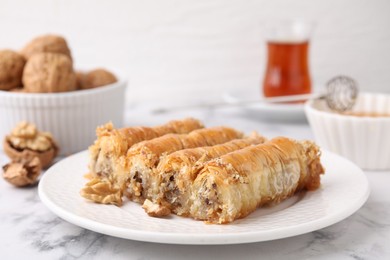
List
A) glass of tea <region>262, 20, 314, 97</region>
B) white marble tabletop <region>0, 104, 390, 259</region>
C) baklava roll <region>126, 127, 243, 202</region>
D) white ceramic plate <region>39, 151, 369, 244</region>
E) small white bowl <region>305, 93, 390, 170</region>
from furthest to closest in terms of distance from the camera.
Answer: glass of tea <region>262, 20, 314, 97</region> < small white bowl <region>305, 93, 390, 170</region> < baklava roll <region>126, 127, 243, 202</region> < white marble tabletop <region>0, 104, 390, 259</region> < white ceramic plate <region>39, 151, 369, 244</region>

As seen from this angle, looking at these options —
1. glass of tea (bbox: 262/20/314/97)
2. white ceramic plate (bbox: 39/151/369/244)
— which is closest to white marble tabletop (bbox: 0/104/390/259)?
white ceramic plate (bbox: 39/151/369/244)

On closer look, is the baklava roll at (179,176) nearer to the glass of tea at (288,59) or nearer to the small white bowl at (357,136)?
the small white bowl at (357,136)

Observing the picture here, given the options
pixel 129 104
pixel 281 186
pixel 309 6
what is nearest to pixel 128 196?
pixel 281 186

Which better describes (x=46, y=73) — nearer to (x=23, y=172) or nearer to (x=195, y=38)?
(x=23, y=172)

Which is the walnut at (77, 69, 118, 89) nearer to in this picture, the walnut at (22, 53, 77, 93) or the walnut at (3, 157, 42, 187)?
the walnut at (22, 53, 77, 93)

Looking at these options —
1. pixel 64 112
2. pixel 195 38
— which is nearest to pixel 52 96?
pixel 64 112

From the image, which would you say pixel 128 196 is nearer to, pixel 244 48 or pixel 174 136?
pixel 174 136

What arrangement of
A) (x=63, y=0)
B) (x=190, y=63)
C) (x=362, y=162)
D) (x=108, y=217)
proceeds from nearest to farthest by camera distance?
(x=108, y=217) < (x=362, y=162) < (x=63, y=0) < (x=190, y=63)
